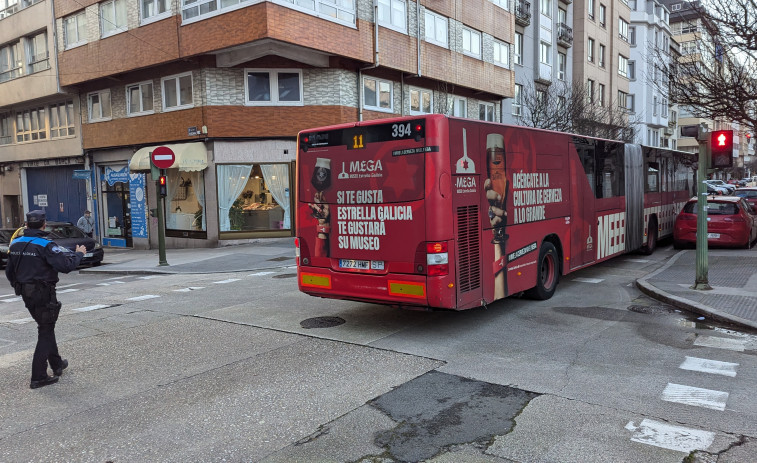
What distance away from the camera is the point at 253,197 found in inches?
816

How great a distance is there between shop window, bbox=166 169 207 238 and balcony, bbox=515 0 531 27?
20.7 metres

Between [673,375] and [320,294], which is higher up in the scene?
[320,294]

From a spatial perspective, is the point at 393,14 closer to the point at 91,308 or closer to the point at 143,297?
the point at 143,297

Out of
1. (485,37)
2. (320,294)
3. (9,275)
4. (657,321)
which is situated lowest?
(657,321)

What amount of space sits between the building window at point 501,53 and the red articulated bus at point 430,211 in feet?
66.4

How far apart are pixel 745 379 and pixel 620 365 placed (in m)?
1.13

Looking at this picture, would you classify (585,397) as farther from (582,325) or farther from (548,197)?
(548,197)

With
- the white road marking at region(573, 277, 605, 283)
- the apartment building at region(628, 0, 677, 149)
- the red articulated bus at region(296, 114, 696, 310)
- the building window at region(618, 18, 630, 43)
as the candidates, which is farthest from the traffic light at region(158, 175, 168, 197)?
the building window at region(618, 18, 630, 43)

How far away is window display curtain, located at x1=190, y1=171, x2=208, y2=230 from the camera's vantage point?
67.9 feet

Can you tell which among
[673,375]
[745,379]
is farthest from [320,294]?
[745,379]

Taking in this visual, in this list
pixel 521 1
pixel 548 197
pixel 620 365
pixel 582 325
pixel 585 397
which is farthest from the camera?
pixel 521 1

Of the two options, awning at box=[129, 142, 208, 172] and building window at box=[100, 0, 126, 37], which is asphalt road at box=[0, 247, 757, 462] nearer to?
awning at box=[129, 142, 208, 172]

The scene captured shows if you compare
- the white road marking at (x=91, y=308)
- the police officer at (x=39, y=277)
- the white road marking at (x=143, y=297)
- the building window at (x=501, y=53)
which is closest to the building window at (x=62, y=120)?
the white road marking at (x=143, y=297)

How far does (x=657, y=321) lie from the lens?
806cm
